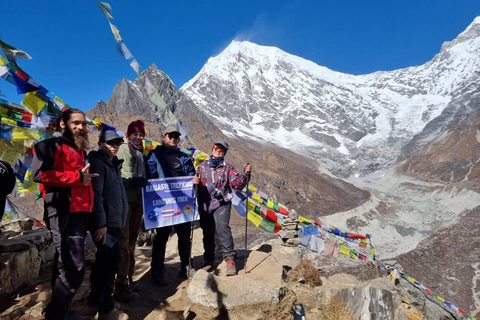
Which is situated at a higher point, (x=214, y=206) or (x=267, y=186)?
(x=267, y=186)

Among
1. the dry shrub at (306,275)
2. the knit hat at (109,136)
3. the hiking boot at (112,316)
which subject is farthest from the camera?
the dry shrub at (306,275)

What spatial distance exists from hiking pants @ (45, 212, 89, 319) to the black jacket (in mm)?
227

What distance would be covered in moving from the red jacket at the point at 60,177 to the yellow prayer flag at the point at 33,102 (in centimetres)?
312

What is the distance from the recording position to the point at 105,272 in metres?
3.27

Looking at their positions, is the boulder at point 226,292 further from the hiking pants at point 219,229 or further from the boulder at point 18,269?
the boulder at point 18,269

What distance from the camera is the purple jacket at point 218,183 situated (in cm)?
480

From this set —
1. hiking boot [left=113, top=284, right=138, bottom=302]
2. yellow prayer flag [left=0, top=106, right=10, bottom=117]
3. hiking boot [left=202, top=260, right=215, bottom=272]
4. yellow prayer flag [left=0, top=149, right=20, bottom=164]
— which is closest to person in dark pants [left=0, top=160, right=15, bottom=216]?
hiking boot [left=113, top=284, right=138, bottom=302]

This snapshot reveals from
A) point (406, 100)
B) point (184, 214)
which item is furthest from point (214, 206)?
point (406, 100)

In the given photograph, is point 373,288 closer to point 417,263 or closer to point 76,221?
point 76,221

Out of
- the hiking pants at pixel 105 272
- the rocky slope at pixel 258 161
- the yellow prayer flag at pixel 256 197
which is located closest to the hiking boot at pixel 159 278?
the hiking pants at pixel 105 272

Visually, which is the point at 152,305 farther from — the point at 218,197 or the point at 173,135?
the point at 173,135

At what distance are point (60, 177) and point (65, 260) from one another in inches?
29.4

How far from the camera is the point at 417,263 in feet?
87.1

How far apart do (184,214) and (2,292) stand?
93.9 inches
